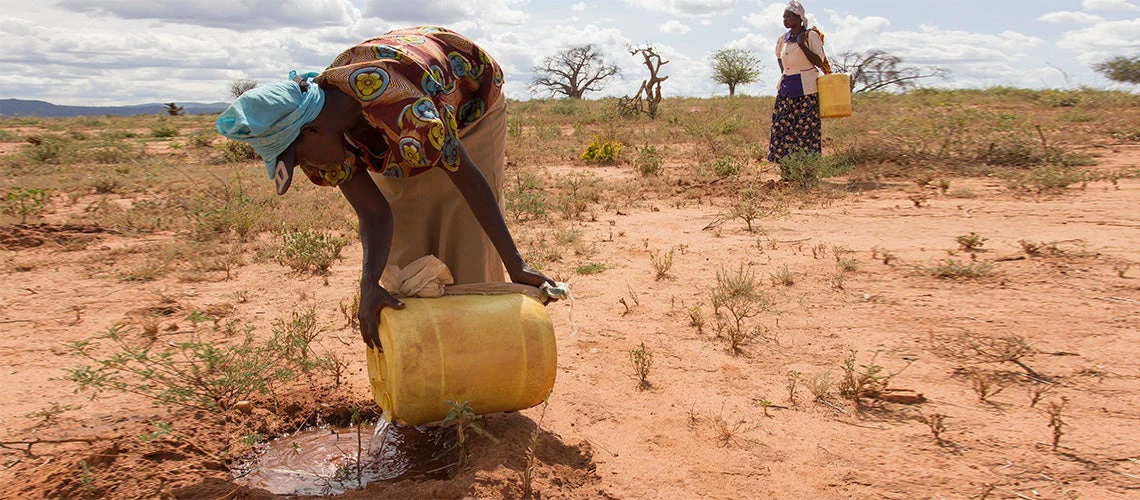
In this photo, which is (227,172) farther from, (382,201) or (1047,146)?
(1047,146)

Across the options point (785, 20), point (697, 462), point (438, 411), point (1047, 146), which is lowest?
point (697, 462)

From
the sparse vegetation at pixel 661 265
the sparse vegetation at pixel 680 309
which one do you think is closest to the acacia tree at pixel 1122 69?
the sparse vegetation at pixel 680 309

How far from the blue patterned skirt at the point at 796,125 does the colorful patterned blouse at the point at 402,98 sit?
510 cm

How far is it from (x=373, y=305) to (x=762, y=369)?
1.63 metres

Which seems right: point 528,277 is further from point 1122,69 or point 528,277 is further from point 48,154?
point 1122,69

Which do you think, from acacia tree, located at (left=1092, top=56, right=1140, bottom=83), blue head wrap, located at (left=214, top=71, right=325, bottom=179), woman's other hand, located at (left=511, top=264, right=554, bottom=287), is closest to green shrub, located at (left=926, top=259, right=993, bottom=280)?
woman's other hand, located at (left=511, top=264, right=554, bottom=287)

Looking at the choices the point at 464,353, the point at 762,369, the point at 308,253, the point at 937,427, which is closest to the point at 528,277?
the point at 464,353

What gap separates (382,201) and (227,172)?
7088 millimetres

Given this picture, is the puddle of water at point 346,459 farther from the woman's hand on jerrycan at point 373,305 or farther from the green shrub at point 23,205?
the green shrub at point 23,205

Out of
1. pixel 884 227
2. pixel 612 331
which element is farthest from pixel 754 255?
pixel 612 331

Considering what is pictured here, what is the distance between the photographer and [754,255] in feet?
15.9

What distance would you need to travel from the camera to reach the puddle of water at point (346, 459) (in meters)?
2.57

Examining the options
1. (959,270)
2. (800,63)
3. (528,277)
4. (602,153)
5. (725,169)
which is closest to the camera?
(528,277)

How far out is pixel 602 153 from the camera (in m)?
8.85
